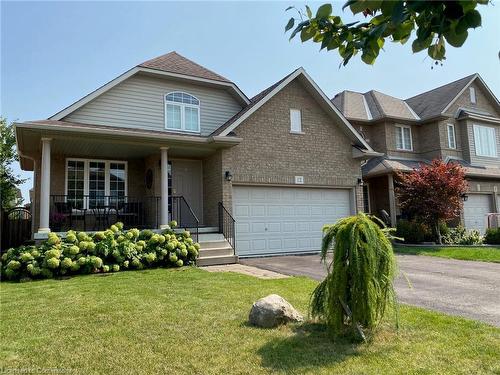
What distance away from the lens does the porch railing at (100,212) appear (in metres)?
11.9

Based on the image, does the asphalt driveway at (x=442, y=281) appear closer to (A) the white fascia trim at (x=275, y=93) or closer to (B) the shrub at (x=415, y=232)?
(B) the shrub at (x=415, y=232)

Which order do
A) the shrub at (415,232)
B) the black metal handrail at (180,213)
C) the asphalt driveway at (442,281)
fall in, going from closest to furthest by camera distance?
the asphalt driveway at (442,281) → the black metal handrail at (180,213) → the shrub at (415,232)

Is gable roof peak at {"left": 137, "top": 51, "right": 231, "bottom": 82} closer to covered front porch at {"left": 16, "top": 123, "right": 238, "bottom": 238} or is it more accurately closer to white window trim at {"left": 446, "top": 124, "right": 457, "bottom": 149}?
covered front porch at {"left": 16, "top": 123, "right": 238, "bottom": 238}

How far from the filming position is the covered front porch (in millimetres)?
11477

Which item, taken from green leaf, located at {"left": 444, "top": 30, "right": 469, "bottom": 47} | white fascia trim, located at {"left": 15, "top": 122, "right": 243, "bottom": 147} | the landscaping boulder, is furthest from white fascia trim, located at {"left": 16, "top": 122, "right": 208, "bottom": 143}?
green leaf, located at {"left": 444, "top": 30, "right": 469, "bottom": 47}

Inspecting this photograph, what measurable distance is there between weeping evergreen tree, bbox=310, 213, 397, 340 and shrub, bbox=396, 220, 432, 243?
1226 cm

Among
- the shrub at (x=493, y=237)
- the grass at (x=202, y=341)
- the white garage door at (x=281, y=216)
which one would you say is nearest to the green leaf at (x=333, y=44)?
the grass at (x=202, y=341)

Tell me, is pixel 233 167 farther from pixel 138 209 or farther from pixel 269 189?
pixel 138 209

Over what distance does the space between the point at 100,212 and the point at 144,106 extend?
3.92 metres

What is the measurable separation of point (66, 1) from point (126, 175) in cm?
686

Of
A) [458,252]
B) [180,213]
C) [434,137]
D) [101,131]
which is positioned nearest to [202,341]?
[101,131]

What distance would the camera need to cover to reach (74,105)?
1192 cm

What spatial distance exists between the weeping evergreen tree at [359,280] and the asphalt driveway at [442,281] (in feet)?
2.04

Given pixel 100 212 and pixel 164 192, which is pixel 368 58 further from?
pixel 100 212
